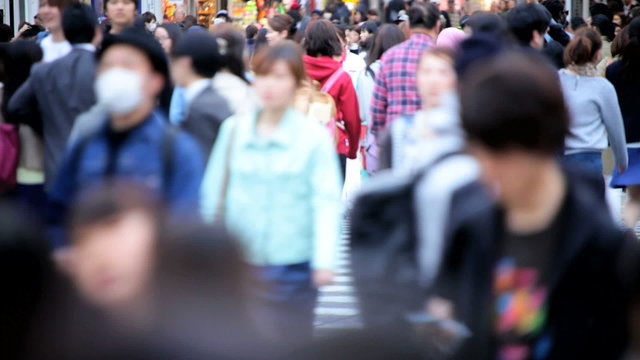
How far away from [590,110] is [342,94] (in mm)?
2221

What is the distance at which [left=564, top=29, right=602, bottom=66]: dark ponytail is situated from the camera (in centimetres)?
938

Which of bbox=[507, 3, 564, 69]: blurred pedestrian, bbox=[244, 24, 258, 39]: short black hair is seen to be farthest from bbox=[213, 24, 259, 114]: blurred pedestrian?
bbox=[244, 24, 258, 39]: short black hair

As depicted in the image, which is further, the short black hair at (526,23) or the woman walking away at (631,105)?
the woman walking away at (631,105)

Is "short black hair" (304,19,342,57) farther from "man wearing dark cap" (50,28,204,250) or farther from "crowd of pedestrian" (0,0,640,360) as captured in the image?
"man wearing dark cap" (50,28,204,250)

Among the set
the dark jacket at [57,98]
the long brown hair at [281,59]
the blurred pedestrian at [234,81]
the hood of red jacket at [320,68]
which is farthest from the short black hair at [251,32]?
the long brown hair at [281,59]

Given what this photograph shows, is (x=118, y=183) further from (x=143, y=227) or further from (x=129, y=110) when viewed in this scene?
(x=129, y=110)

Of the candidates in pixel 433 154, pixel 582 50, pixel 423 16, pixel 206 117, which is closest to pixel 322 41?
pixel 423 16

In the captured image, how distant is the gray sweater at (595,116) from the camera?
9203 mm

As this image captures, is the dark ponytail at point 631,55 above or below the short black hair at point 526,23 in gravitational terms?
below

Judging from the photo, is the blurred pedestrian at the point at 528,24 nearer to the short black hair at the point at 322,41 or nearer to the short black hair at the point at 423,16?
the short black hair at the point at 423,16

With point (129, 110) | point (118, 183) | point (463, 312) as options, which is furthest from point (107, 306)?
point (129, 110)

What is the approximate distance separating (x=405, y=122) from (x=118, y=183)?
9.08 ft

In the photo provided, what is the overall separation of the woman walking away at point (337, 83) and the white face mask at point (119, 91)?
5.47 metres

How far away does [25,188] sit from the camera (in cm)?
802
